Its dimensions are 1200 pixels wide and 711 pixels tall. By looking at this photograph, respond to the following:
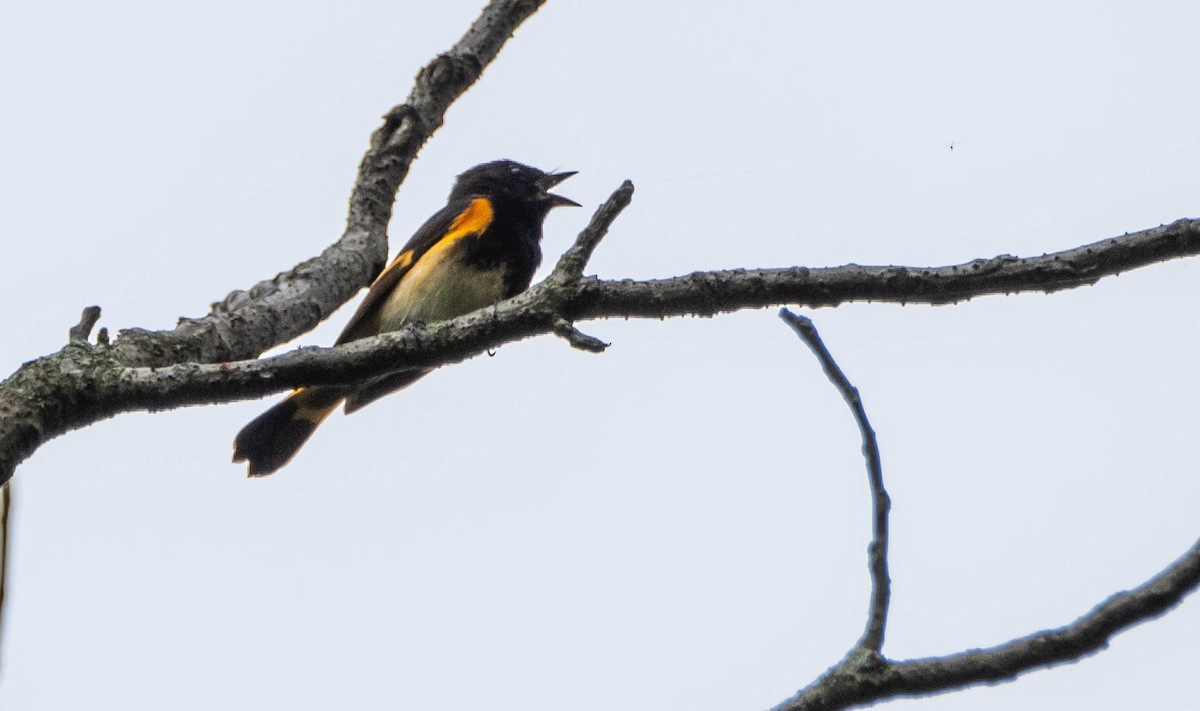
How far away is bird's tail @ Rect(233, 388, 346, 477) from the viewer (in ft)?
17.2

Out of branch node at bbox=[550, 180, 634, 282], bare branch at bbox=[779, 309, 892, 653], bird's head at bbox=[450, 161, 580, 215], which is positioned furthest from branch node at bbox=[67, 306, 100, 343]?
bird's head at bbox=[450, 161, 580, 215]

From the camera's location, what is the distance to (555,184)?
20.9ft

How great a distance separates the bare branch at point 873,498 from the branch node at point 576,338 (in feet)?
2.21

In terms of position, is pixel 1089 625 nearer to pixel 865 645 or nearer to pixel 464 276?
pixel 865 645

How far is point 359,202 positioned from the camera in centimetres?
461

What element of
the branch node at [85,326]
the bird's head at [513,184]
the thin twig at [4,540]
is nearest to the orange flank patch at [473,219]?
the bird's head at [513,184]

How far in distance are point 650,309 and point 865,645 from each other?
1.20 meters

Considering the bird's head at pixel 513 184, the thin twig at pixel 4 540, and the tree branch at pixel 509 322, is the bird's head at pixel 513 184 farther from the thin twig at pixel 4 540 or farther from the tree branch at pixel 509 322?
the thin twig at pixel 4 540

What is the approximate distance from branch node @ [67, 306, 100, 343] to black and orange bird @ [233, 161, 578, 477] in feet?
6.48

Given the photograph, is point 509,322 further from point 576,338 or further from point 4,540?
point 4,540

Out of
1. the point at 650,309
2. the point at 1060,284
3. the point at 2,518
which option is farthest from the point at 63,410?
the point at 1060,284

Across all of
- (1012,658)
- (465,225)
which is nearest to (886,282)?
(1012,658)

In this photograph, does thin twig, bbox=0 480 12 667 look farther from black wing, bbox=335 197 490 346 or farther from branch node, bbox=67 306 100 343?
black wing, bbox=335 197 490 346

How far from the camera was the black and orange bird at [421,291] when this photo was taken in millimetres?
5254
